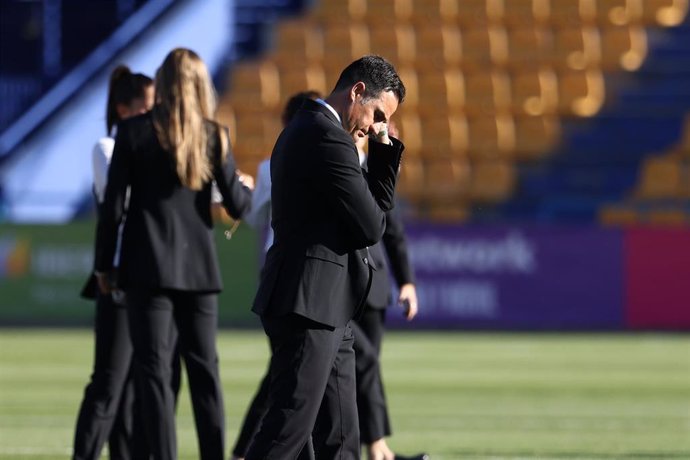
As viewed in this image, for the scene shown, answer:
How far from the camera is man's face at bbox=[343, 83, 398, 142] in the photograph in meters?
5.60

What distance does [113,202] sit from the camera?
7.12 m

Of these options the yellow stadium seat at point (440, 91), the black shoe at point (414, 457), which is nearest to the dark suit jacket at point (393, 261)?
the black shoe at point (414, 457)

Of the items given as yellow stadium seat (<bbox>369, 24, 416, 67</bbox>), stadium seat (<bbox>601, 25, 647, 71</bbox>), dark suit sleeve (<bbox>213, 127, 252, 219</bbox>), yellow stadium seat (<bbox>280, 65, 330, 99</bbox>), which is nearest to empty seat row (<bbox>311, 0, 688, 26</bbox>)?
stadium seat (<bbox>601, 25, 647, 71</bbox>)

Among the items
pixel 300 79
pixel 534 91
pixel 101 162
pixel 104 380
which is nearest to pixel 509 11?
pixel 534 91

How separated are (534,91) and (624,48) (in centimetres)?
176

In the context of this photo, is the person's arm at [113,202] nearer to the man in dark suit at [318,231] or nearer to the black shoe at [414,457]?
the man in dark suit at [318,231]

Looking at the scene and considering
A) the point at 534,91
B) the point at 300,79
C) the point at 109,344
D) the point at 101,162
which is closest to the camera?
the point at 109,344

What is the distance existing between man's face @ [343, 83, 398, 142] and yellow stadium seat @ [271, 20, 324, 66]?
22326mm

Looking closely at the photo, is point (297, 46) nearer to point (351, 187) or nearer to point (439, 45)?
point (439, 45)

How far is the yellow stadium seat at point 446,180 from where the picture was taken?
25.2 m

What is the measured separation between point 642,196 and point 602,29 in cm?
422

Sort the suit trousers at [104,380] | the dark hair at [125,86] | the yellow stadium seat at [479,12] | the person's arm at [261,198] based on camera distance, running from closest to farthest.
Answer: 1. the suit trousers at [104,380]
2. the dark hair at [125,86]
3. the person's arm at [261,198]
4. the yellow stadium seat at [479,12]

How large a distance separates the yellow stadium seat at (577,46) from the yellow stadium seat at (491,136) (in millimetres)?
1570

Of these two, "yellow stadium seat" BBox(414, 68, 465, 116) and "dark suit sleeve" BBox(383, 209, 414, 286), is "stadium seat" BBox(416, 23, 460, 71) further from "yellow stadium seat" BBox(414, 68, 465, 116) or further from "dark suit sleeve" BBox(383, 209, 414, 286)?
"dark suit sleeve" BBox(383, 209, 414, 286)
